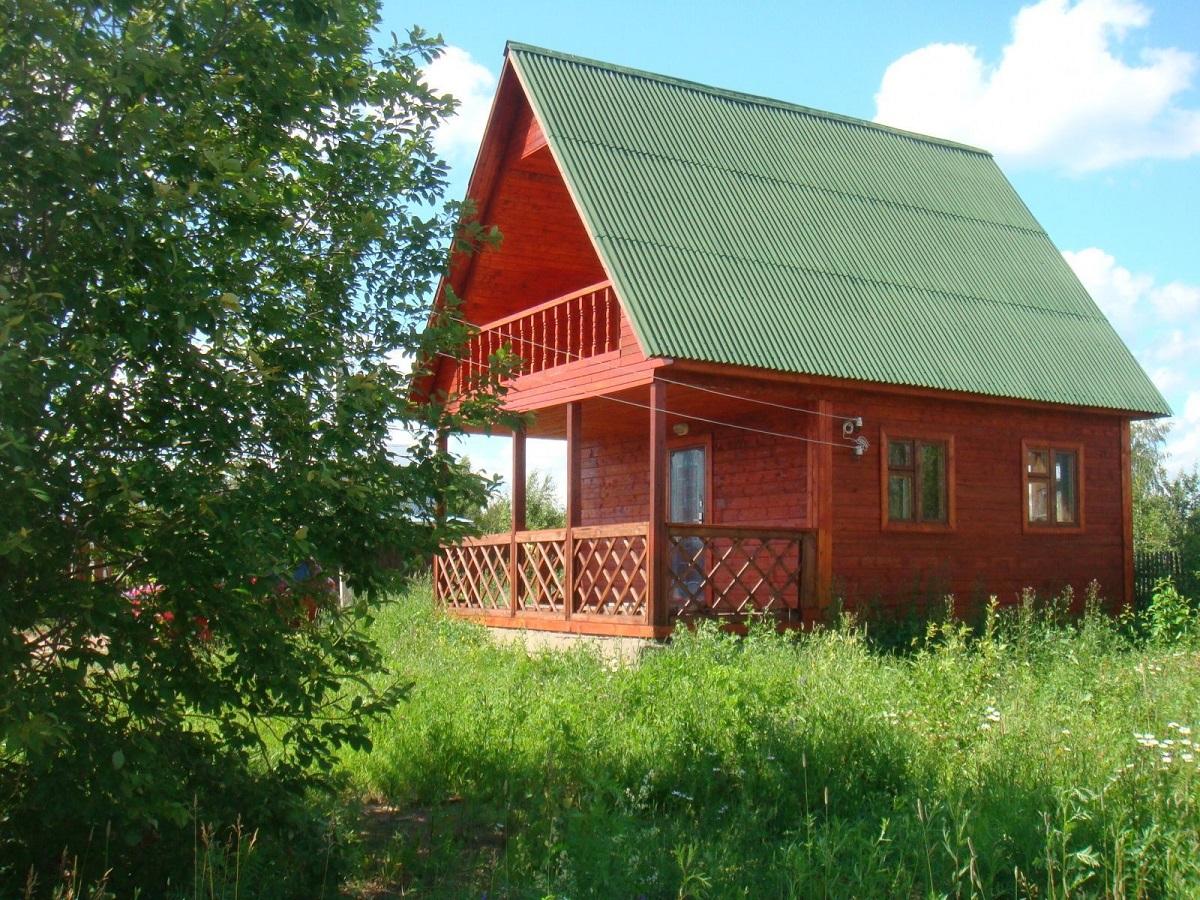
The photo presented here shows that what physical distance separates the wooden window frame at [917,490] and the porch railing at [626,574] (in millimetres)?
1438

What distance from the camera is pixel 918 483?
16484 millimetres

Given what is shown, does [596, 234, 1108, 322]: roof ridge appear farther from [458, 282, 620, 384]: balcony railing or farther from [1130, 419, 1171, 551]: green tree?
[1130, 419, 1171, 551]: green tree

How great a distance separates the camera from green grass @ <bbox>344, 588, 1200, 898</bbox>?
584 centimetres

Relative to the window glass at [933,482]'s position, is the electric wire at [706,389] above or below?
above

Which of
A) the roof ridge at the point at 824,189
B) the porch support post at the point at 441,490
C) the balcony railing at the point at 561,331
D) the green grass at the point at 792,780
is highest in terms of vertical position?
the roof ridge at the point at 824,189

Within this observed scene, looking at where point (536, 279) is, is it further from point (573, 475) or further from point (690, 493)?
point (573, 475)

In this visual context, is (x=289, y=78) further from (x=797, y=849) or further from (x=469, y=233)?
(x=797, y=849)

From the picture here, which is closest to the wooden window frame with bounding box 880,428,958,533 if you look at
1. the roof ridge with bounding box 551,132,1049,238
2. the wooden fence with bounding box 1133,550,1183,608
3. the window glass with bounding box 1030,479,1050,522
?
the window glass with bounding box 1030,479,1050,522

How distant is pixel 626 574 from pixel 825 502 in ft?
8.95

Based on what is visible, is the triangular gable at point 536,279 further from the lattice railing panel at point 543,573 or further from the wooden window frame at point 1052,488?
the wooden window frame at point 1052,488

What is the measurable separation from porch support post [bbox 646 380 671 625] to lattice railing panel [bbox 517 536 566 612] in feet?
6.56

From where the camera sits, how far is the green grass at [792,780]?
5.84m

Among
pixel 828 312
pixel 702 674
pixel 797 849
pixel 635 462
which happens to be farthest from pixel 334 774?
pixel 635 462

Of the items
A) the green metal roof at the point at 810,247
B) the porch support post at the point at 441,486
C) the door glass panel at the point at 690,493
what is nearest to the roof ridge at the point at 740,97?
the green metal roof at the point at 810,247
